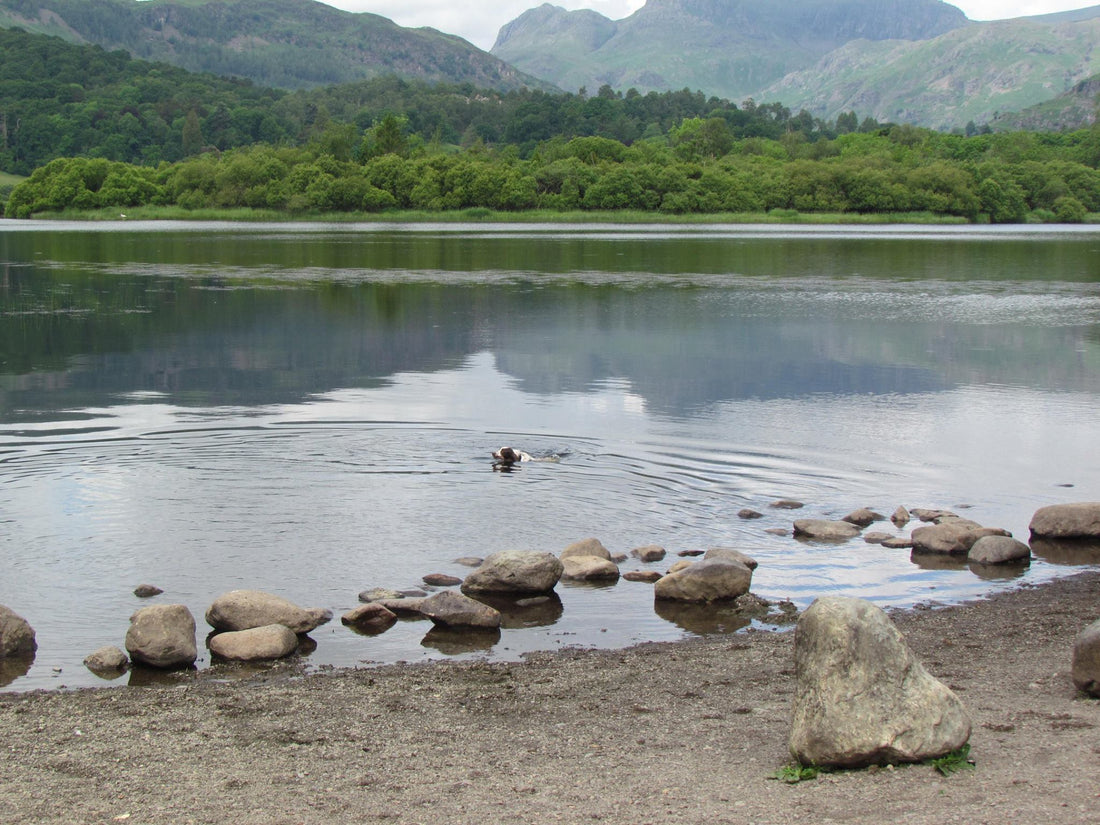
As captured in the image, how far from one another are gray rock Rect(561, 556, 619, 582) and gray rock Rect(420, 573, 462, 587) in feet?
4.33

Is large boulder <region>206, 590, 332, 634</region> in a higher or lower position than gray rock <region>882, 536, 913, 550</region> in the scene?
higher

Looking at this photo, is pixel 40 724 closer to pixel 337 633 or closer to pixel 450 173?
pixel 337 633

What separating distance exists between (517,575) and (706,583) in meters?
2.17

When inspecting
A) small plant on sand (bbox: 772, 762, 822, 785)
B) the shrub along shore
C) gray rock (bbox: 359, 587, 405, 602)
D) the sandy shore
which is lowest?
gray rock (bbox: 359, 587, 405, 602)

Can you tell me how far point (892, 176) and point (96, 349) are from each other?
17350cm

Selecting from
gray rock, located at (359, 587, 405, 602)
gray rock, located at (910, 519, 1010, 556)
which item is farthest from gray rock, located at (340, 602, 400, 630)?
gray rock, located at (910, 519, 1010, 556)

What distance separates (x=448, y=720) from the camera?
10008mm

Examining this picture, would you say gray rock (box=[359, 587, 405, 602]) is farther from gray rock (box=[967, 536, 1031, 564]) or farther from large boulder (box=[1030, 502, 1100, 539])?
large boulder (box=[1030, 502, 1100, 539])

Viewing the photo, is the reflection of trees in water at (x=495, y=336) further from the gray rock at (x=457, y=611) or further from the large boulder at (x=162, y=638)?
the large boulder at (x=162, y=638)

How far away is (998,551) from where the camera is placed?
15.3m

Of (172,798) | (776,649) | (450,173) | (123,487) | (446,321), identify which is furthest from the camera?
(450,173)

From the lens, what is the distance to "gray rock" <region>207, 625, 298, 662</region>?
11719 mm

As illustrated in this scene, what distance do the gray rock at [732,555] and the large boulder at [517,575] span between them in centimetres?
198

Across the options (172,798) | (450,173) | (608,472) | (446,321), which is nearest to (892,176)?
(450,173)
